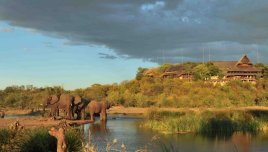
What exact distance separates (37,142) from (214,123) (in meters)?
16.0

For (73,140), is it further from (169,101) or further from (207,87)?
(207,87)

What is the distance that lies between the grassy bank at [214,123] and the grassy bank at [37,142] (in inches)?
538

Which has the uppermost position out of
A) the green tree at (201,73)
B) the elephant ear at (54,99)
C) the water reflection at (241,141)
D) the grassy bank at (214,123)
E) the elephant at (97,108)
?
the green tree at (201,73)

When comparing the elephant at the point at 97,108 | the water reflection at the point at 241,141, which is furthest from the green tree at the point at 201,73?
the water reflection at the point at 241,141

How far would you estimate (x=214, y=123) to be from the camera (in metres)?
28.8

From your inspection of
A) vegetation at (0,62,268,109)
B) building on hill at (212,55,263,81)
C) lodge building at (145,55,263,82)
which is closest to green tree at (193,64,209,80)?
vegetation at (0,62,268,109)

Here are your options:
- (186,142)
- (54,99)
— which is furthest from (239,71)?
(186,142)

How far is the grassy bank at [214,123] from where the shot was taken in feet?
93.1

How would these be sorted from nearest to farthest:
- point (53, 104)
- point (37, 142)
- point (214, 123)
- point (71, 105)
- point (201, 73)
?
point (37, 142), point (214, 123), point (71, 105), point (53, 104), point (201, 73)

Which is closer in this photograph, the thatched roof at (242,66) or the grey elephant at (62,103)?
the grey elephant at (62,103)

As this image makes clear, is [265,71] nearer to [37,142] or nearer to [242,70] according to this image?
[242,70]

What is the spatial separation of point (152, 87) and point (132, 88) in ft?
13.1

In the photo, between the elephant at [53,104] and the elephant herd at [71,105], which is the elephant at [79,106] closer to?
the elephant herd at [71,105]

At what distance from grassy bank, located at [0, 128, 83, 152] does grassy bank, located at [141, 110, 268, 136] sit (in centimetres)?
1367
